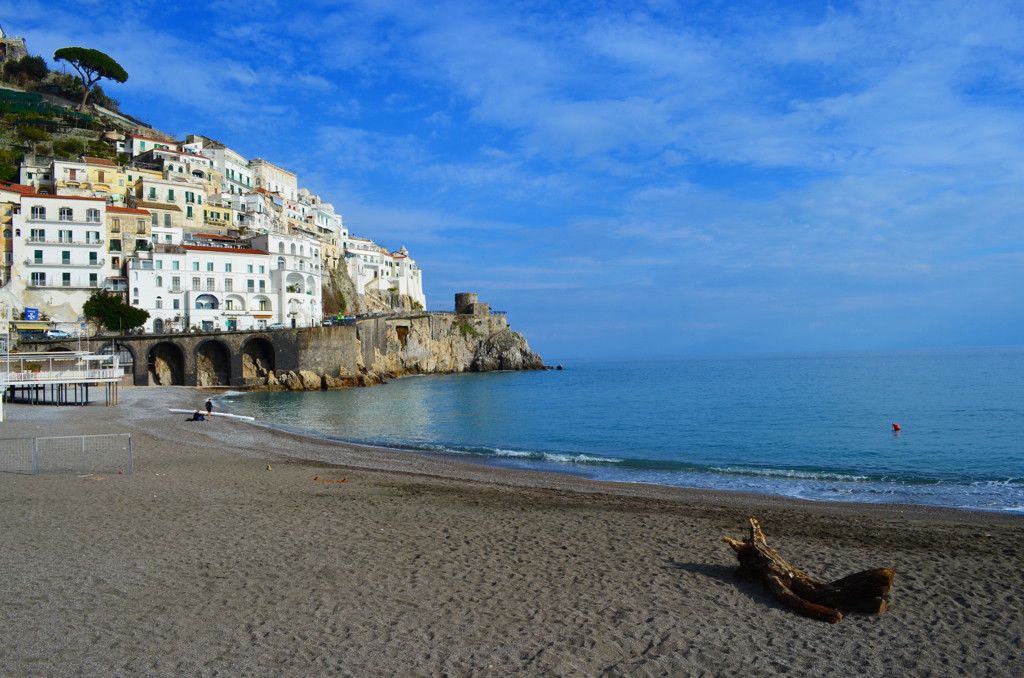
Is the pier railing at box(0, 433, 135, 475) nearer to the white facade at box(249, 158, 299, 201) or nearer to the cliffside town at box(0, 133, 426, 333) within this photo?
the cliffside town at box(0, 133, 426, 333)

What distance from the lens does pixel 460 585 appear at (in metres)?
8.48

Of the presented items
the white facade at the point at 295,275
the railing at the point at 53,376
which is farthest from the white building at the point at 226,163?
the railing at the point at 53,376

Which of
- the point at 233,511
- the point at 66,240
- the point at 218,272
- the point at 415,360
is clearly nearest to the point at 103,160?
the point at 66,240

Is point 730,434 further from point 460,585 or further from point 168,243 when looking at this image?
point 168,243

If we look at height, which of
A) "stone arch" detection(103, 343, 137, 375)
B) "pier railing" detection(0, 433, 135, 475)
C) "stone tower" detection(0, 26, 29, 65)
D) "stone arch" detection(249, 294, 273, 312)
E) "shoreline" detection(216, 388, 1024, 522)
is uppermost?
"stone tower" detection(0, 26, 29, 65)

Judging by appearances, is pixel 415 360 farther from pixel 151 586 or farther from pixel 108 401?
pixel 151 586

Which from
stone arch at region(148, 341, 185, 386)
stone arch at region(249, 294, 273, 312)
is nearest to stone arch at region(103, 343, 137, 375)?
stone arch at region(148, 341, 185, 386)

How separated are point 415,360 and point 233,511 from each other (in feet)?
243

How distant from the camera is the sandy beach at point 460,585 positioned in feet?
21.1

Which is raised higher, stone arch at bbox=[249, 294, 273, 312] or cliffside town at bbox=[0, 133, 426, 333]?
cliffside town at bbox=[0, 133, 426, 333]

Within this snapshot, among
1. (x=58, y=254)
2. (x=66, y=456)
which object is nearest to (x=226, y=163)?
(x=58, y=254)

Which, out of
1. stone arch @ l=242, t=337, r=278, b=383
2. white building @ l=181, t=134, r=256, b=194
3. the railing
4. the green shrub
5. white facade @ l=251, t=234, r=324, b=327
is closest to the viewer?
the railing

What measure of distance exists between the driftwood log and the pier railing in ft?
44.0

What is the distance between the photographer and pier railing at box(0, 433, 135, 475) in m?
15.9
